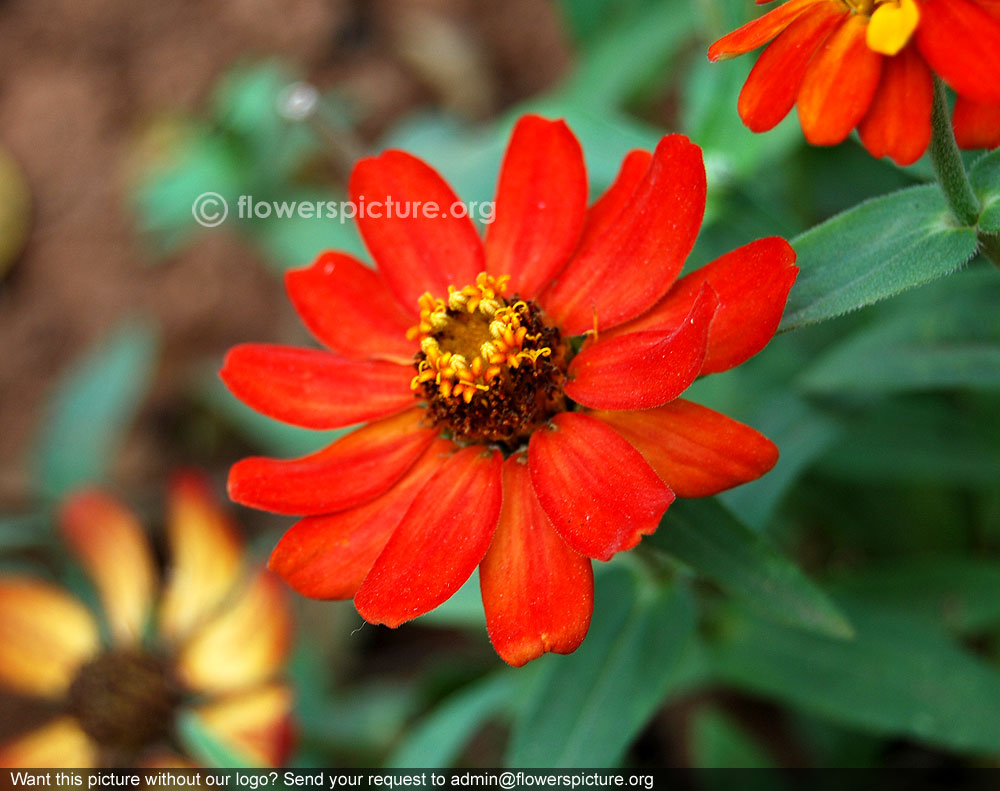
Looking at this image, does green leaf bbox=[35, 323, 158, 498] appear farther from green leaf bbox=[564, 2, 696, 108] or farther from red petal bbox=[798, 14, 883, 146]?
red petal bbox=[798, 14, 883, 146]

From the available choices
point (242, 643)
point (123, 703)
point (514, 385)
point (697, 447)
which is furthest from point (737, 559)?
point (123, 703)

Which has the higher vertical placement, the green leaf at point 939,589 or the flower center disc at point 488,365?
the flower center disc at point 488,365

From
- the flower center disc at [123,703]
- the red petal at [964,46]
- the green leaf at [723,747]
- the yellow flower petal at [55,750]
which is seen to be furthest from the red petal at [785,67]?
the yellow flower petal at [55,750]

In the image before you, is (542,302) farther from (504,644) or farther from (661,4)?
(661,4)

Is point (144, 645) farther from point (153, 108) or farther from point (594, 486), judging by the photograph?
point (153, 108)

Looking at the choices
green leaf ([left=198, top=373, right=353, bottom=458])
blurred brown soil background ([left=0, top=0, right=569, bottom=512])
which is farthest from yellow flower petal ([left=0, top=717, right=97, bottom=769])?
blurred brown soil background ([left=0, top=0, right=569, bottom=512])

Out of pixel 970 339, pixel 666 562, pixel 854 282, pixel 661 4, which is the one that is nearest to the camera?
pixel 854 282

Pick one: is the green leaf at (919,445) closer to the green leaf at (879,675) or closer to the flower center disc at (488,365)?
the green leaf at (879,675)

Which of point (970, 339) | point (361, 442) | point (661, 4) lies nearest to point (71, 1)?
point (661, 4)
